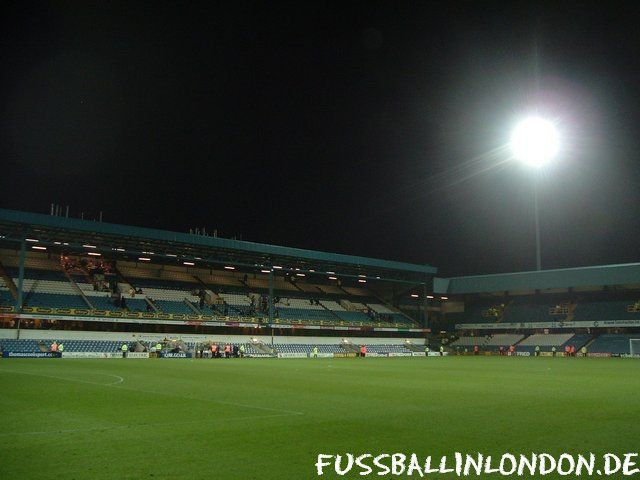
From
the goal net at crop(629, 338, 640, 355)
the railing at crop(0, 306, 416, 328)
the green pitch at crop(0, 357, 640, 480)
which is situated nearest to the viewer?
the green pitch at crop(0, 357, 640, 480)

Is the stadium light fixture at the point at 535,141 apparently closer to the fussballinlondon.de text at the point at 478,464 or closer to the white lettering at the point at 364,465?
the fussballinlondon.de text at the point at 478,464

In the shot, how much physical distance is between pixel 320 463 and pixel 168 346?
154ft

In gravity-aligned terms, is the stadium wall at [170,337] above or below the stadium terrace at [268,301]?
below

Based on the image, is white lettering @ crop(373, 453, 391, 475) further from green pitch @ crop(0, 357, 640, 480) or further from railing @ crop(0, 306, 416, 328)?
railing @ crop(0, 306, 416, 328)

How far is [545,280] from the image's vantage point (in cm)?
6850

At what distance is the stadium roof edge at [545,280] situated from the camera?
6353 centimetres

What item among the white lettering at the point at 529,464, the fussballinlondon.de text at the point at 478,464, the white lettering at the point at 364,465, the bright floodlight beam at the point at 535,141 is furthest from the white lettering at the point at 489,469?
the bright floodlight beam at the point at 535,141

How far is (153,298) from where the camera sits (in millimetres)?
57688

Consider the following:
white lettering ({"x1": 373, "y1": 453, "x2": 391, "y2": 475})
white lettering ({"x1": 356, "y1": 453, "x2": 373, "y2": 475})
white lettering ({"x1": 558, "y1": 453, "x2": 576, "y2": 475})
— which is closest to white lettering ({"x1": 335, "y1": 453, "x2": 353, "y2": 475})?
white lettering ({"x1": 356, "y1": 453, "x2": 373, "y2": 475})

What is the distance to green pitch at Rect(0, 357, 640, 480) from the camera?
313 inches

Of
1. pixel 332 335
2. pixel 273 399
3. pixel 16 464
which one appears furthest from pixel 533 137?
pixel 16 464

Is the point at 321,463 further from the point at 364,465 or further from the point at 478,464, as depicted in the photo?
the point at 478,464

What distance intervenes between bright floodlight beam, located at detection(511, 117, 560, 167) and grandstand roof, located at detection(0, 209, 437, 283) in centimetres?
2373

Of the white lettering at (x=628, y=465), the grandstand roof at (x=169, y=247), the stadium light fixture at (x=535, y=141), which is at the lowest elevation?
the white lettering at (x=628, y=465)
